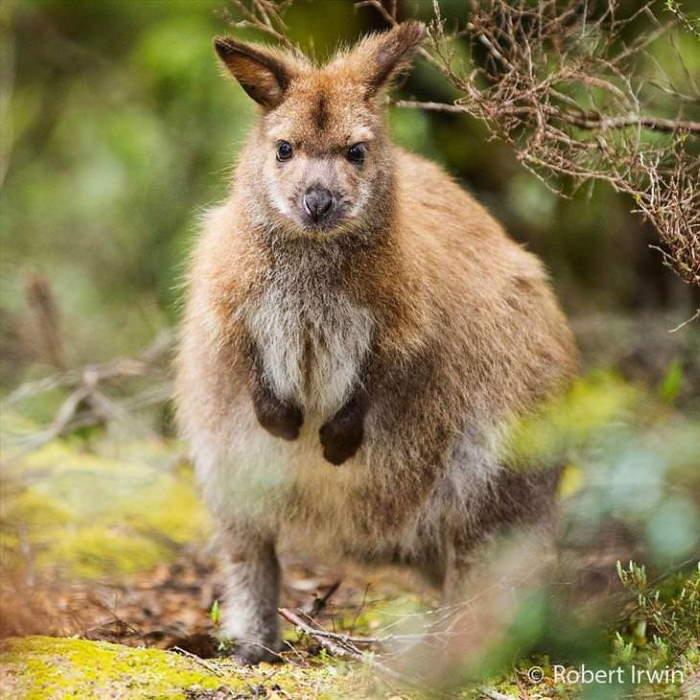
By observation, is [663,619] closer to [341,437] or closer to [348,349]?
[341,437]

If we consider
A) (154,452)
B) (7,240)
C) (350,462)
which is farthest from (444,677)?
(7,240)

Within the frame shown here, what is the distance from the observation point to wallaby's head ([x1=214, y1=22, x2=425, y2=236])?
186 inches

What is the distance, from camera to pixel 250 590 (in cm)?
548

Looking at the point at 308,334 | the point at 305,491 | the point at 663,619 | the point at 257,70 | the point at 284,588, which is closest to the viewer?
the point at 663,619

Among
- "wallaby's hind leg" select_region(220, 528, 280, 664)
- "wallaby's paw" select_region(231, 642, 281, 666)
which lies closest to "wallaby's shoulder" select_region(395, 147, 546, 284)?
"wallaby's hind leg" select_region(220, 528, 280, 664)

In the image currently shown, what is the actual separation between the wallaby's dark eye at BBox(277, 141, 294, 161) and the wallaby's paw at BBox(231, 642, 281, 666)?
2.04 meters

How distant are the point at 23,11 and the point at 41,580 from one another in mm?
5753

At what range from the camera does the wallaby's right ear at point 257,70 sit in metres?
4.83

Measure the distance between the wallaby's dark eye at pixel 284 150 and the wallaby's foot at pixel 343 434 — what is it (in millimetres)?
1053

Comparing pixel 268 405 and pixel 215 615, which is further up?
pixel 268 405

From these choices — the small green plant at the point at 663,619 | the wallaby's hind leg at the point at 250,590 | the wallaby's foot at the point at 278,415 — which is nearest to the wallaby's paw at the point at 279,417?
the wallaby's foot at the point at 278,415

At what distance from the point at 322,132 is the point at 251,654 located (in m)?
2.21

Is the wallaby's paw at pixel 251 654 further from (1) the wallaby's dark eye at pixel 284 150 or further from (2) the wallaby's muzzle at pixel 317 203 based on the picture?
(1) the wallaby's dark eye at pixel 284 150

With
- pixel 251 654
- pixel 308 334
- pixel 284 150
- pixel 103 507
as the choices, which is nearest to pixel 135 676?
pixel 251 654
